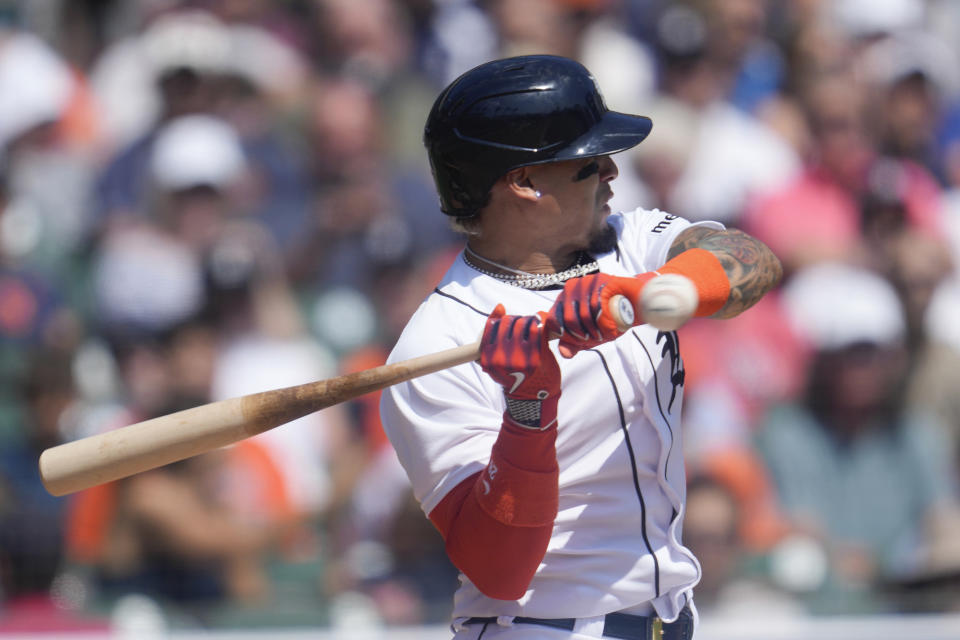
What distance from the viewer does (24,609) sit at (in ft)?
12.9

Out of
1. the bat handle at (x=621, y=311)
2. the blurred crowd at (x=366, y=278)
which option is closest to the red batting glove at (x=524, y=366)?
the bat handle at (x=621, y=311)

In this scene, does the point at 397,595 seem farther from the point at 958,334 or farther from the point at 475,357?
the point at 958,334

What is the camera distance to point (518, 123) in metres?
2.14

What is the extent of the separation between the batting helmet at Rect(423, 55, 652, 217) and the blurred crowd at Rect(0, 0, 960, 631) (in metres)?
2.14

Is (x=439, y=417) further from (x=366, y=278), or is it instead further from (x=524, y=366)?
(x=366, y=278)

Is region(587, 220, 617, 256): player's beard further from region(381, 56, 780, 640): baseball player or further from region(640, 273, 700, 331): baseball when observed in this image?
region(640, 273, 700, 331): baseball

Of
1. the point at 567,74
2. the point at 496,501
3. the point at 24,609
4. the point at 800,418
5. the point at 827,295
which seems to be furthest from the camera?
the point at 827,295

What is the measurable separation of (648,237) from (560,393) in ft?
1.58

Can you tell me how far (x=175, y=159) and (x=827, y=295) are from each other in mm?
2638

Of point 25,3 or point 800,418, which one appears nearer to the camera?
point 800,418

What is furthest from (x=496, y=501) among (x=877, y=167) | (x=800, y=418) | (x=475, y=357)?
(x=877, y=167)

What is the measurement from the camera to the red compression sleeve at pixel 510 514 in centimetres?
200

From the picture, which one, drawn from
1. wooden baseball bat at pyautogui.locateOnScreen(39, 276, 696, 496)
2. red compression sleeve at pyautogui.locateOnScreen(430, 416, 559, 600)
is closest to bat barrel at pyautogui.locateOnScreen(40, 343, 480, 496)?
wooden baseball bat at pyautogui.locateOnScreen(39, 276, 696, 496)

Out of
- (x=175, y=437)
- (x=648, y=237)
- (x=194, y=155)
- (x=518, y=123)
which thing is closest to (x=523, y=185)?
(x=518, y=123)
